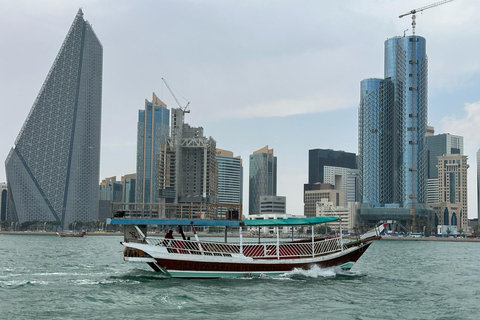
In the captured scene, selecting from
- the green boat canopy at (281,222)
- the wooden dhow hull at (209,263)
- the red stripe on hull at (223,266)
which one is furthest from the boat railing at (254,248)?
the green boat canopy at (281,222)

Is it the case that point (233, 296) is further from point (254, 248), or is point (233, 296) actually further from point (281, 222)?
point (254, 248)

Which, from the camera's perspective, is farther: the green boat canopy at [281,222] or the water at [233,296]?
the green boat canopy at [281,222]

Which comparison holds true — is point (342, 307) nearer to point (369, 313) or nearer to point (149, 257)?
point (369, 313)

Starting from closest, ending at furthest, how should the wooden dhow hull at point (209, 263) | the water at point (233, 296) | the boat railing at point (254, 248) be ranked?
1. the water at point (233, 296)
2. the wooden dhow hull at point (209, 263)
3. the boat railing at point (254, 248)

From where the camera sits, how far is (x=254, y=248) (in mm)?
36812

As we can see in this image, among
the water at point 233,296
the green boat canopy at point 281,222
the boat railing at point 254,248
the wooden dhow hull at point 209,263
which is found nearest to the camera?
the water at point 233,296

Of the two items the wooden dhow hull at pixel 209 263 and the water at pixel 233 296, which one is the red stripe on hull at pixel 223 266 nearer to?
the wooden dhow hull at pixel 209 263

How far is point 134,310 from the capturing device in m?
25.8

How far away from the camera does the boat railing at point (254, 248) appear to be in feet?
115

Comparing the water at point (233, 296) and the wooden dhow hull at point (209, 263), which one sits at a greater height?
the wooden dhow hull at point (209, 263)

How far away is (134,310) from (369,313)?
34.1 feet

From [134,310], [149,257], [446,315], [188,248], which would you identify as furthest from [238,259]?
[446,315]

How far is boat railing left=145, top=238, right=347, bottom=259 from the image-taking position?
115 feet

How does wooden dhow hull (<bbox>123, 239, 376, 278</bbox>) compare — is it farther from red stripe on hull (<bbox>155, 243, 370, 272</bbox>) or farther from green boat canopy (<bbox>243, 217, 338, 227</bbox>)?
green boat canopy (<bbox>243, 217, 338, 227</bbox>)
